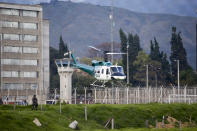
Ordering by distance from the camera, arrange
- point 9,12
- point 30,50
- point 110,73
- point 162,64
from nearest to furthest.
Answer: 1. point 110,73
2. point 9,12
3. point 30,50
4. point 162,64

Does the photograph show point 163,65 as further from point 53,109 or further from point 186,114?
point 53,109

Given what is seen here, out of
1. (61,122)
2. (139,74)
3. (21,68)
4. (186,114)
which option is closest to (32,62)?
(21,68)

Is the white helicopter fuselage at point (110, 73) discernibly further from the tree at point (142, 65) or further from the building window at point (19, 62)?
the tree at point (142, 65)

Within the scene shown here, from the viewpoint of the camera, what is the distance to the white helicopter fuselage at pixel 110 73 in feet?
305

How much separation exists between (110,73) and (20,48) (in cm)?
4300

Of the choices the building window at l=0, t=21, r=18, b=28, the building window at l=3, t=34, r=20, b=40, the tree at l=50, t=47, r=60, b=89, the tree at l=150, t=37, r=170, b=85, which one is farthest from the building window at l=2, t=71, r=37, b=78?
the tree at l=50, t=47, r=60, b=89

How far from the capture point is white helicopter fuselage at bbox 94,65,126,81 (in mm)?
93000

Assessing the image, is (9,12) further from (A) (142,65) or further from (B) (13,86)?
(A) (142,65)

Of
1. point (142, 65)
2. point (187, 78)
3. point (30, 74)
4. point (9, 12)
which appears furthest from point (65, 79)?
point (142, 65)

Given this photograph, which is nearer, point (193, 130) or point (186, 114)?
point (193, 130)

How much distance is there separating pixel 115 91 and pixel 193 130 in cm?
3852

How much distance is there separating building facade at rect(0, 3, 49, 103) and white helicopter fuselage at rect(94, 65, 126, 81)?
36.6 metres

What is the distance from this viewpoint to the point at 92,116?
220 ft

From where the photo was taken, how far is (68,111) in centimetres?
6681
